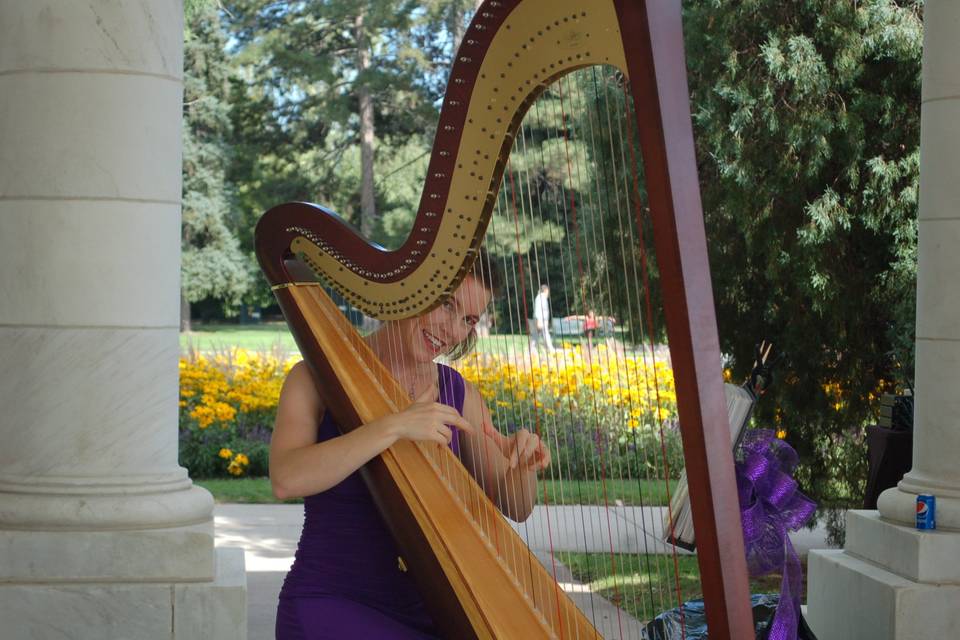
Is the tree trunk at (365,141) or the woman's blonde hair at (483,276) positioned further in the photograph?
the tree trunk at (365,141)

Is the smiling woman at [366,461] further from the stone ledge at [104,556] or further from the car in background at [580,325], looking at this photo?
the stone ledge at [104,556]

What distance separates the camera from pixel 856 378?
6.36 metres

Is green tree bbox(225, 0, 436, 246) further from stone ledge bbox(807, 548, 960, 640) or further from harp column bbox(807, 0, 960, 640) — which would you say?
harp column bbox(807, 0, 960, 640)

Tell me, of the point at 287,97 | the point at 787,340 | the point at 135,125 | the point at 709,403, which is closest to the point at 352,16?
the point at 287,97

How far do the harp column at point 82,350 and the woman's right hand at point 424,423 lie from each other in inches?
40.9

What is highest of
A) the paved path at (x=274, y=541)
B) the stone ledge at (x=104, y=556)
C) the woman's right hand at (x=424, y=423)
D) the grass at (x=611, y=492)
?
the woman's right hand at (x=424, y=423)

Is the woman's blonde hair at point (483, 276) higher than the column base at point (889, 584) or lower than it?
higher

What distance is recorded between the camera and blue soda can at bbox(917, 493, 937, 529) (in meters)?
3.45

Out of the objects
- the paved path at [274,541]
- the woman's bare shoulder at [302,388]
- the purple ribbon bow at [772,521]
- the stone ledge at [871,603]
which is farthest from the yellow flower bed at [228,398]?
the purple ribbon bow at [772,521]

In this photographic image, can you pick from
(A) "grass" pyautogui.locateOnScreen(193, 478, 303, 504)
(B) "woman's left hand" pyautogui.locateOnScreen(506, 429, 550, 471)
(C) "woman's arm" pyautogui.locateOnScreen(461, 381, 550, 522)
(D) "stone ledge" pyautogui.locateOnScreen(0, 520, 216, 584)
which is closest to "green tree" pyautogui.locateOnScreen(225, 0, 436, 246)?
(A) "grass" pyautogui.locateOnScreen(193, 478, 303, 504)

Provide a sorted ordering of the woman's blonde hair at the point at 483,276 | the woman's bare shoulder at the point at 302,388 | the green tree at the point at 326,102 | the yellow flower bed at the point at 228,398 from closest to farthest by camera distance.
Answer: the woman's blonde hair at the point at 483,276
the woman's bare shoulder at the point at 302,388
the yellow flower bed at the point at 228,398
the green tree at the point at 326,102

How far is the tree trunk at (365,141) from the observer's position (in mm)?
22578

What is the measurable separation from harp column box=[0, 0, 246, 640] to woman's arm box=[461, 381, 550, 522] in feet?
2.83

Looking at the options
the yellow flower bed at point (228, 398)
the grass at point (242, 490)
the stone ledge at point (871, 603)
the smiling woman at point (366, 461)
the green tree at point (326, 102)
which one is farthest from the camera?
the green tree at point (326, 102)
